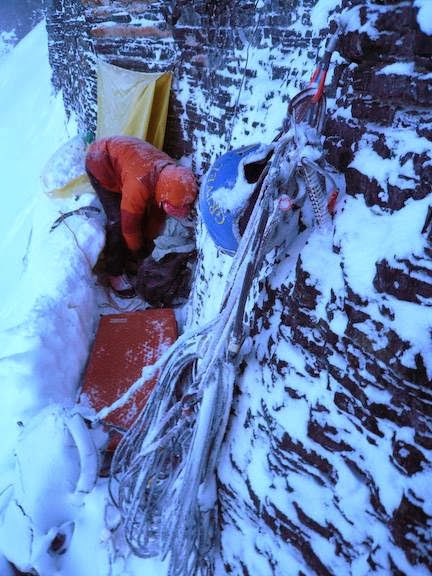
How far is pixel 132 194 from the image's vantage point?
278cm

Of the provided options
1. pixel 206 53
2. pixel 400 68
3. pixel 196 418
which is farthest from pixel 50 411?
pixel 206 53

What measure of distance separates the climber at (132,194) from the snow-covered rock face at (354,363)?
4.89 feet

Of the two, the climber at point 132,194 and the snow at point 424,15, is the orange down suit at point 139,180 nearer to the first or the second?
the climber at point 132,194

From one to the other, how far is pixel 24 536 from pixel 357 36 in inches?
79.2

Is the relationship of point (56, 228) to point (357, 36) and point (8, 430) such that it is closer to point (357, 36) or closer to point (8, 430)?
point (8, 430)

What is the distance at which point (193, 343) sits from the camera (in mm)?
1459

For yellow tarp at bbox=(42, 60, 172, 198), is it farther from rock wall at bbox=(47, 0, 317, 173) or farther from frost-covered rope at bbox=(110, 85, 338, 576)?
frost-covered rope at bbox=(110, 85, 338, 576)

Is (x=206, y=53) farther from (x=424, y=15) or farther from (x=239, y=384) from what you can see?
(x=239, y=384)

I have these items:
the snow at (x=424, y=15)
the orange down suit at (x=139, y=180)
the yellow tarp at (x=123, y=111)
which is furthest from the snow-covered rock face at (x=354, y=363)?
the yellow tarp at (x=123, y=111)

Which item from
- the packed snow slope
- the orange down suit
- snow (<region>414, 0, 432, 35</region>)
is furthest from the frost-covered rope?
the orange down suit

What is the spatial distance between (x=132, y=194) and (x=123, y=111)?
1151mm

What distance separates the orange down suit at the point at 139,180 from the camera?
2635mm

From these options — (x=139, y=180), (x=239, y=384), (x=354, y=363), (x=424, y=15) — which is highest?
(x=424, y=15)

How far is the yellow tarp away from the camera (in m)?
3.11
